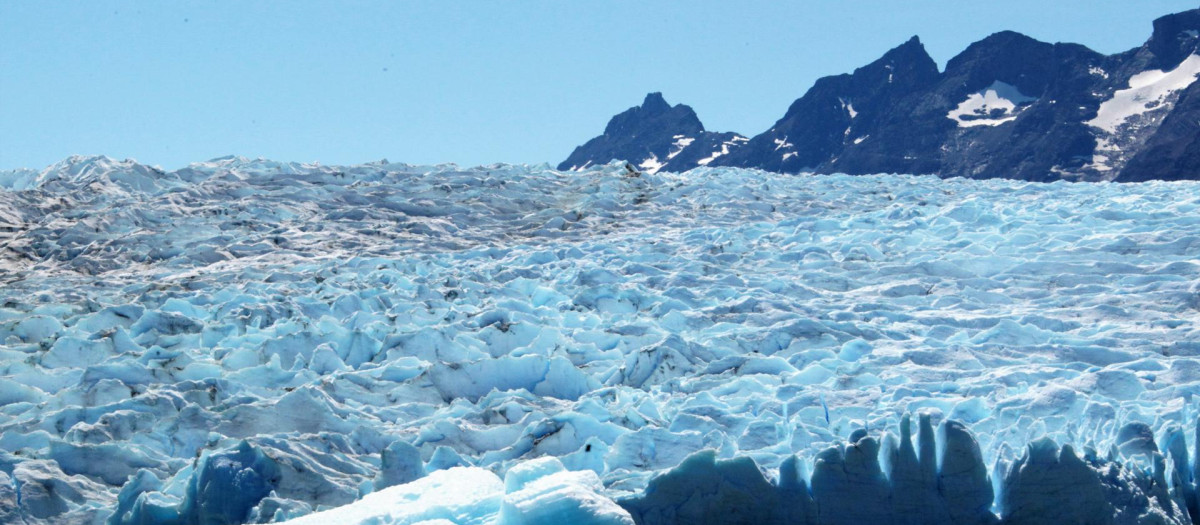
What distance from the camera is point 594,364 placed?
721 centimetres

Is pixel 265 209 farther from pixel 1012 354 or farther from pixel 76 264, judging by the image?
pixel 1012 354

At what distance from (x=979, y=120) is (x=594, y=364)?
124m

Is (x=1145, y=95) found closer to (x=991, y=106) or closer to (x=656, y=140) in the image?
(x=991, y=106)

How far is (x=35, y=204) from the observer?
44.1ft

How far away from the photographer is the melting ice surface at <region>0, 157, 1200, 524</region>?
15.2ft

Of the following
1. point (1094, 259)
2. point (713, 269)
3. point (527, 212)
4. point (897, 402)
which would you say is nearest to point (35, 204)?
point (527, 212)

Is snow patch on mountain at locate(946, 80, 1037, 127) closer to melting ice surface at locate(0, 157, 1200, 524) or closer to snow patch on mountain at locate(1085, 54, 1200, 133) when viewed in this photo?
snow patch on mountain at locate(1085, 54, 1200, 133)

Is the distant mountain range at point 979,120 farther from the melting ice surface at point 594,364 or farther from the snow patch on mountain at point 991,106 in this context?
the melting ice surface at point 594,364

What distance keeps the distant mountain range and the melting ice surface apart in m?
79.6

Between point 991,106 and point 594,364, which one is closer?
point 594,364

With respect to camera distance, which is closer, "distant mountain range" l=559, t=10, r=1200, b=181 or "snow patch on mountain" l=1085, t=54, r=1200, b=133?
"distant mountain range" l=559, t=10, r=1200, b=181

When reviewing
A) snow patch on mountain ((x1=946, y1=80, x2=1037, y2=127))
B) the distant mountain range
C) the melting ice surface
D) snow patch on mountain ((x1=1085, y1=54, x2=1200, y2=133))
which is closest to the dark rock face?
the distant mountain range

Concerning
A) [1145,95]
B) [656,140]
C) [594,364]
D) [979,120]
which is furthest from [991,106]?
[594,364]

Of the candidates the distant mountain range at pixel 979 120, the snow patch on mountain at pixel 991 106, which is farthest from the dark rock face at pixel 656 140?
the snow patch on mountain at pixel 991 106
